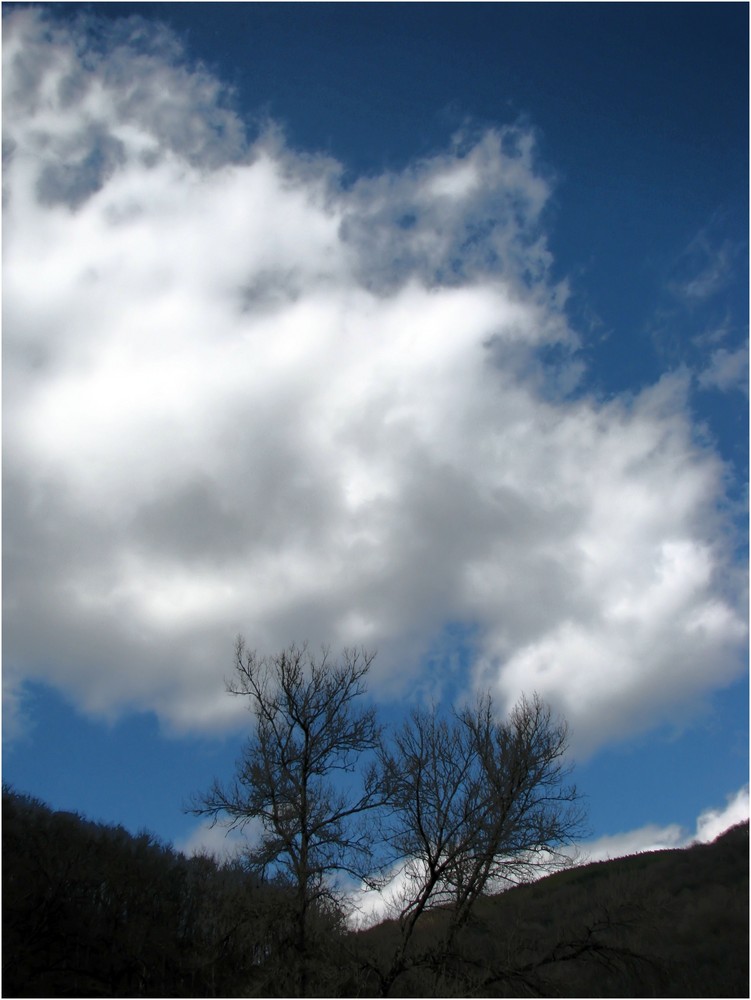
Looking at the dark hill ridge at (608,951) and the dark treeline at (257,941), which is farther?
the dark hill ridge at (608,951)

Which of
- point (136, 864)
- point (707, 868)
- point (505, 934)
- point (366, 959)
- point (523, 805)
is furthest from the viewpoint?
point (707, 868)

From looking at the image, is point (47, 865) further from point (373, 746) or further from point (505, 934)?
point (505, 934)

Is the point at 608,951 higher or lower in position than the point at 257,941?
lower

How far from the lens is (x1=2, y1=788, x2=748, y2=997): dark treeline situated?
1966 centimetres

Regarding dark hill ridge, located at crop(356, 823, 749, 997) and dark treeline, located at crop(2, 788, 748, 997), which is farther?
dark hill ridge, located at crop(356, 823, 749, 997)

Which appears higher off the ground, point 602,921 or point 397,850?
point 397,850

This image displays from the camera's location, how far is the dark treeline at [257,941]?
64.5 ft

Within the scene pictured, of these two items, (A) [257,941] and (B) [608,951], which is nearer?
(A) [257,941]

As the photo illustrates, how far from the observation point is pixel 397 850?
2295cm

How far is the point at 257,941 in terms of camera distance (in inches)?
844

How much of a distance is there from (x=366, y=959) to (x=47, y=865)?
30.8ft

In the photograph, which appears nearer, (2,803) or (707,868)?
(2,803)

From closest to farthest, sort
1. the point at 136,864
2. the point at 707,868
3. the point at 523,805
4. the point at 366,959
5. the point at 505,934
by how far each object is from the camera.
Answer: the point at 366,959 < the point at 505,934 < the point at 523,805 < the point at 136,864 < the point at 707,868

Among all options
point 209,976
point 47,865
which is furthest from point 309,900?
point 47,865
